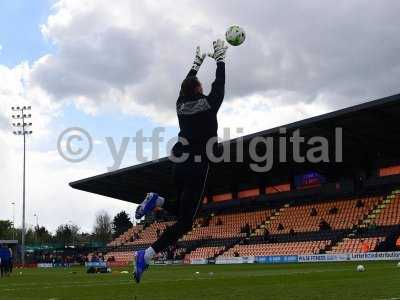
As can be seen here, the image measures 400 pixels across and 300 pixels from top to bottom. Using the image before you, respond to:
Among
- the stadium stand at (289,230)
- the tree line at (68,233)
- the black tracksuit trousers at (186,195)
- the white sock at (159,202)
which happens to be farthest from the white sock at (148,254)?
the tree line at (68,233)

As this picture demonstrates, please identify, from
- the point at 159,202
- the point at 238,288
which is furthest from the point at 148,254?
the point at 238,288

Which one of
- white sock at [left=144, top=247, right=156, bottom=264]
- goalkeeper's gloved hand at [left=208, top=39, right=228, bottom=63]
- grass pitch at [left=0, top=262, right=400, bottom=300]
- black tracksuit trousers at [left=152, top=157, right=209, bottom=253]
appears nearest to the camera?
black tracksuit trousers at [left=152, top=157, right=209, bottom=253]

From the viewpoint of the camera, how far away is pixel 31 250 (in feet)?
275

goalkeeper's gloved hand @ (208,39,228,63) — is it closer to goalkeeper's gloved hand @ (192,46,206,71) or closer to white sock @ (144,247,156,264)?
goalkeeper's gloved hand @ (192,46,206,71)

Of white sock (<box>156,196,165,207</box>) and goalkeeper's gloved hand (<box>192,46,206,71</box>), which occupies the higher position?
goalkeeper's gloved hand (<box>192,46,206,71</box>)

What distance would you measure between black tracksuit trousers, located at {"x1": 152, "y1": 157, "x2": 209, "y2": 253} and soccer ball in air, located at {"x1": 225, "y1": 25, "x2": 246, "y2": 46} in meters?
1.63

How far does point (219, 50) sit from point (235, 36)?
0.30 meters

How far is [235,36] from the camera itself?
8062 mm

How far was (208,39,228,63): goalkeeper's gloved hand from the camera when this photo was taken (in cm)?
794

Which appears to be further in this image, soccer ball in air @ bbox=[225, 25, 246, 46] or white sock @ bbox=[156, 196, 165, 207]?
soccer ball in air @ bbox=[225, 25, 246, 46]

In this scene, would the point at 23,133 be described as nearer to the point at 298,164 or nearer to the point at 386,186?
the point at 298,164

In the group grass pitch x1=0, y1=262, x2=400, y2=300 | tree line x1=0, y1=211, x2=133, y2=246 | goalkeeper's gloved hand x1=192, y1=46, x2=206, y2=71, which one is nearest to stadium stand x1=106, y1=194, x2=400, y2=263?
grass pitch x1=0, y1=262, x2=400, y2=300

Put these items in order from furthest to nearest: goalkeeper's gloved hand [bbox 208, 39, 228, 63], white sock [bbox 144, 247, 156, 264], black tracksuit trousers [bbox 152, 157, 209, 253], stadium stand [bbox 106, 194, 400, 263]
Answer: stadium stand [bbox 106, 194, 400, 263] < goalkeeper's gloved hand [bbox 208, 39, 228, 63] < white sock [bbox 144, 247, 156, 264] < black tracksuit trousers [bbox 152, 157, 209, 253]

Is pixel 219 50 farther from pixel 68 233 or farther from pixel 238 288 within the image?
pixel 68 233
